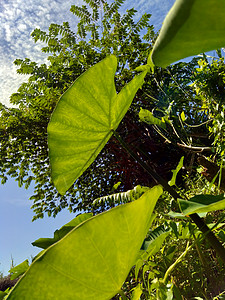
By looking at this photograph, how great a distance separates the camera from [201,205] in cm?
39

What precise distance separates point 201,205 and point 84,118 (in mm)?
330

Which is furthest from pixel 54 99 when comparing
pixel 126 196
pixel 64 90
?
pixel 126 196

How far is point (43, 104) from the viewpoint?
3676mm

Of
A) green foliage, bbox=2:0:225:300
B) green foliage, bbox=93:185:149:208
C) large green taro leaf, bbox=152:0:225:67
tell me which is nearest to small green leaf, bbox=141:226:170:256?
green foliage, bbox=2:0:225:300

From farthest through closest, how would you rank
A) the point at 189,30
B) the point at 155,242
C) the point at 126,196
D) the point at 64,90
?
the point at 64,90 → the point at 126,196 → the point at 155,242 → the point at 189,30

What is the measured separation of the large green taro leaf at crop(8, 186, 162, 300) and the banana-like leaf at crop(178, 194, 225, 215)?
0.05m

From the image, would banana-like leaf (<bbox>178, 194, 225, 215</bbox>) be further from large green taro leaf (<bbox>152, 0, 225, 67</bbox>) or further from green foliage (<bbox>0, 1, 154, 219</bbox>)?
green foliage (<bbox>0, 1, 154, 219</bbox>)

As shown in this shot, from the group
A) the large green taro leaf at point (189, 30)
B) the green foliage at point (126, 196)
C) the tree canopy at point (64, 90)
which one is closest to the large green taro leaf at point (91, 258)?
the large green taro leaf at point (189, 30)

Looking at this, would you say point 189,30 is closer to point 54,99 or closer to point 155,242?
point 155,242

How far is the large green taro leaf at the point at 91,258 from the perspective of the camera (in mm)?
289

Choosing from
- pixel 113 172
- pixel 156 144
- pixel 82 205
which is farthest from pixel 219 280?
pixel 82 205

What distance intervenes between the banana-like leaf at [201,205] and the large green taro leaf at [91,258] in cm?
5

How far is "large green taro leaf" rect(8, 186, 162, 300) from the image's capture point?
0.95 ft

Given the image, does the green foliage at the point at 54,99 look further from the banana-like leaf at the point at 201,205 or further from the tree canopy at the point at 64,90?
the banana-like leaf at the point at 201,205
